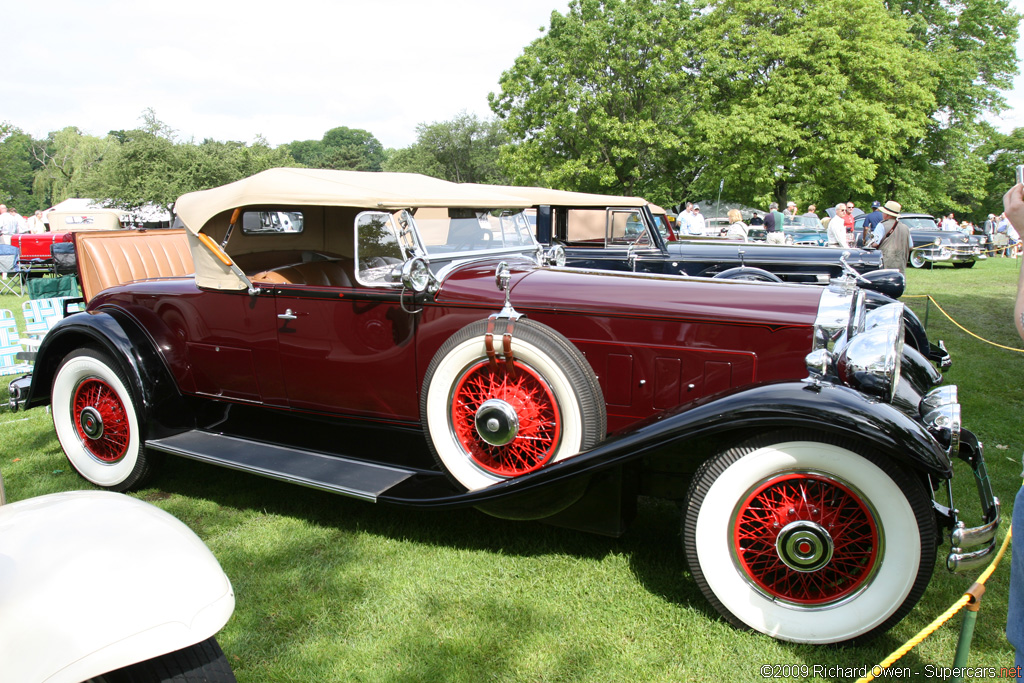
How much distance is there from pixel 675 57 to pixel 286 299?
25259 millimetres

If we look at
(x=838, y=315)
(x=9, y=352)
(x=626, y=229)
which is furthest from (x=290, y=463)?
(x=626, y=229)

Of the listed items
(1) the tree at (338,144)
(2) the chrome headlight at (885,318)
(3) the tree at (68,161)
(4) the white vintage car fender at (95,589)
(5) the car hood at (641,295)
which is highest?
(1) the tree at (338,144)

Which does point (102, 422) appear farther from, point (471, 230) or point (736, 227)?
point (736, 227)

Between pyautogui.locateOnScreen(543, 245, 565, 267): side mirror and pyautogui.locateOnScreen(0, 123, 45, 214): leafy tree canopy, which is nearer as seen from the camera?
pyautogui.locateOnScreen(543, 245, 565, 267): side mirror

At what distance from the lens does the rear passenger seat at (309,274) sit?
3971 millimetres

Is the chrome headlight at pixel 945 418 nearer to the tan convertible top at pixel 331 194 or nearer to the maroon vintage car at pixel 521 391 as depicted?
the maroon vintage car at pixel 521 391

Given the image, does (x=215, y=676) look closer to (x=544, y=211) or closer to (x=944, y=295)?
(x=544, y=211)

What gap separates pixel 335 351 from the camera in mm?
3631

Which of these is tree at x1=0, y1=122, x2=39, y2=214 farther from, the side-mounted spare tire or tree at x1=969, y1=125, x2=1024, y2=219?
tree at x1=969, y1=125, x2=1024, y2=219

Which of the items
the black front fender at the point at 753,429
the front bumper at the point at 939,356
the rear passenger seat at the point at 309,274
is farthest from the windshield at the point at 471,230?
the front bumper at the point at 939,356

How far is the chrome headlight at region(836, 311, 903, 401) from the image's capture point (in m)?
2.54

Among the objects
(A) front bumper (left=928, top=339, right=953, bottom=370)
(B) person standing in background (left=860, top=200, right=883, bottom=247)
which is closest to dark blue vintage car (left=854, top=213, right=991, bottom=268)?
(B) person standing in background (left=860, top=200, right=883, bottom=247)

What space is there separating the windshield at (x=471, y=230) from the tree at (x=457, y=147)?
5208cm

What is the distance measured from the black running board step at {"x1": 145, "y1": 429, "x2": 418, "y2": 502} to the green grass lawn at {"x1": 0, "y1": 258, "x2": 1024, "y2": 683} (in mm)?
396
